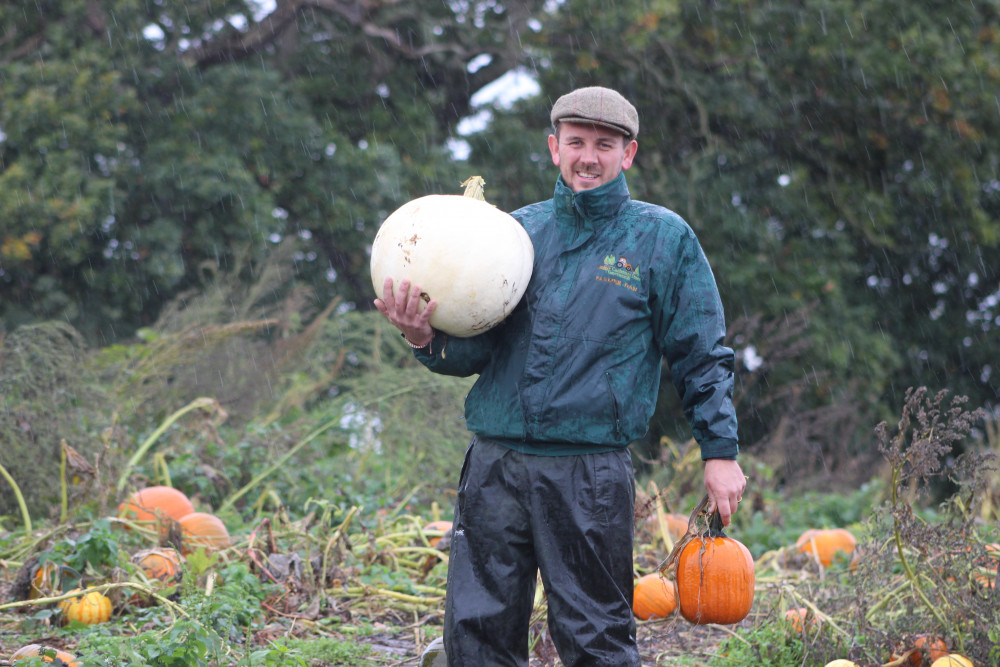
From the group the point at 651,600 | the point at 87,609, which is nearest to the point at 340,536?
the point at 87,609

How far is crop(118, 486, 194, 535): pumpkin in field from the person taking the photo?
16.1 ft

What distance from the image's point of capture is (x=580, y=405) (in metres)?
2.80

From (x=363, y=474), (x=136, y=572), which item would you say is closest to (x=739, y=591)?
(x=136, y=572)

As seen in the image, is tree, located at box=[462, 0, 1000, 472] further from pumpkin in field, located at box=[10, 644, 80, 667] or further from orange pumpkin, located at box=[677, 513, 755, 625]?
pumpkin in field, located at box=[10, 644, 80, 667]

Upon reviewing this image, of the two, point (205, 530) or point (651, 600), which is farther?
point (205, 530)

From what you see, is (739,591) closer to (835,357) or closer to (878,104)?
(835,357)

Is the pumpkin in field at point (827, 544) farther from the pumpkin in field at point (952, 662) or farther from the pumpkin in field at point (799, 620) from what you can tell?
the pumpkin in field at point (952, 662)

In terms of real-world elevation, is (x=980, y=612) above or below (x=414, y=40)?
below

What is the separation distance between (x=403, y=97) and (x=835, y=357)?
7658 millimetres

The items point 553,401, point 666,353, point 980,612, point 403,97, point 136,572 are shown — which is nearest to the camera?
point 553,401

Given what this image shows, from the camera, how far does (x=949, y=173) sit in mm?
14711

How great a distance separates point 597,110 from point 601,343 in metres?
0.69

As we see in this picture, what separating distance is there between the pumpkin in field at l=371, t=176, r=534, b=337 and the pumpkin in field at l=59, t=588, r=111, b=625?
6.78 ft

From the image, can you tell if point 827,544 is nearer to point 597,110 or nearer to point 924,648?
point 924,648
